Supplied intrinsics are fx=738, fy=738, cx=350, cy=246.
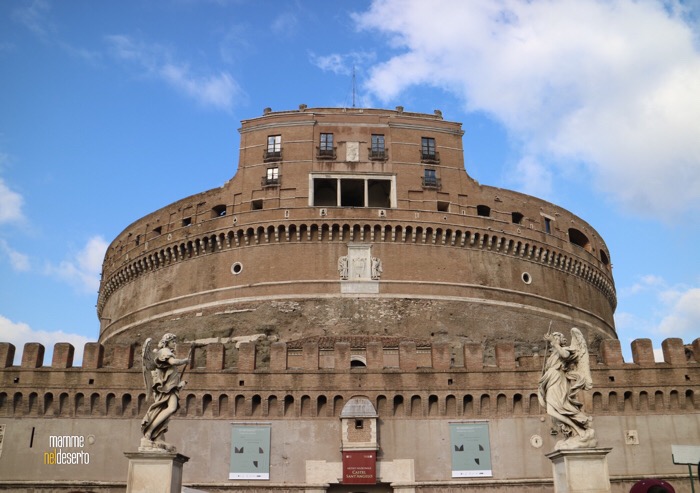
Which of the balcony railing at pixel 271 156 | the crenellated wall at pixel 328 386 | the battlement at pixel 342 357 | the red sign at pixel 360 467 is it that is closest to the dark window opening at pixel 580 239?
the battlement at pixel 342 357

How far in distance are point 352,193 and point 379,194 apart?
148cm

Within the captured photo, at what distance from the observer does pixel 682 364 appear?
27359 millimetres

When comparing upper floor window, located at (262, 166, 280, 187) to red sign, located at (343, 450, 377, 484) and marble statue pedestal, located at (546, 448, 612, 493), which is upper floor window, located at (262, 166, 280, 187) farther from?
marble statue pedestal, located at (546, 448, 612, 493)

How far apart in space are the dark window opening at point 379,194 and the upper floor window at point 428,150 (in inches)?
97.3

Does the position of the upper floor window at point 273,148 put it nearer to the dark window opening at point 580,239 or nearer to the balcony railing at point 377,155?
the balcony railing at point 377,155

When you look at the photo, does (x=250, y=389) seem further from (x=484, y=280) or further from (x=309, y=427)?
(x=484, y=280)

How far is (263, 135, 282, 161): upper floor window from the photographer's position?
38.0 metres

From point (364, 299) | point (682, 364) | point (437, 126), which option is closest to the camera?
point (682, 364)

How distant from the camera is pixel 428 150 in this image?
127 ft

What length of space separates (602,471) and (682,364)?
1726 centimetres

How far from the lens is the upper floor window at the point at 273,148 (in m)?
38.0

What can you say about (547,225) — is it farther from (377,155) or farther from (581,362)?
(581,362)

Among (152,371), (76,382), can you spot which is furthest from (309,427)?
(152,371)

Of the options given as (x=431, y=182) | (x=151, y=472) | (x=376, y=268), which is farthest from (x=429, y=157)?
(x=151, y=472)
